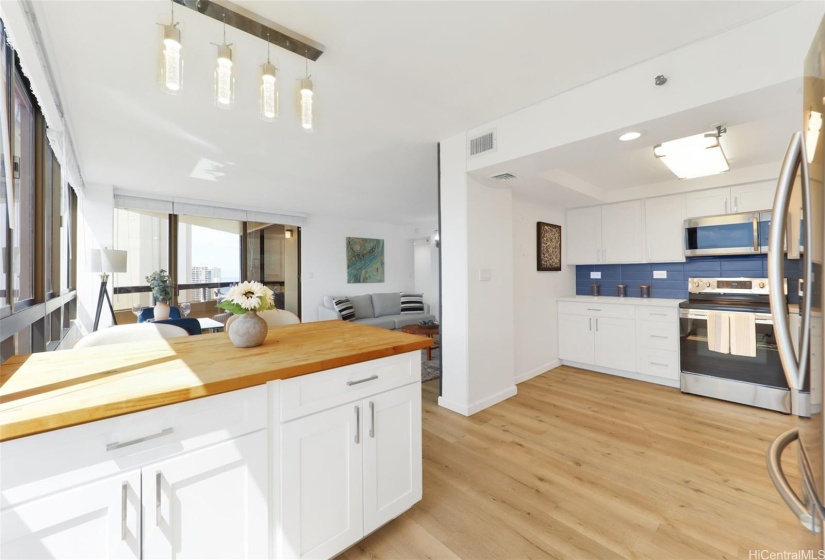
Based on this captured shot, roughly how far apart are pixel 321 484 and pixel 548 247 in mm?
3858

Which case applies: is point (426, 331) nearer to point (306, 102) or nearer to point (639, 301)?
point (639, 301)

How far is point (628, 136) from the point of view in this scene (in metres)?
2.10

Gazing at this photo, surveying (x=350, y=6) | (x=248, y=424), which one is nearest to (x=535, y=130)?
(x=350, y=6)

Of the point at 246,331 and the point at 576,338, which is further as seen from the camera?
the point at 576,338

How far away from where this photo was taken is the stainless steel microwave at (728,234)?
11.0 feet

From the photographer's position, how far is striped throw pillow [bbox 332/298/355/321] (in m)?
5.88

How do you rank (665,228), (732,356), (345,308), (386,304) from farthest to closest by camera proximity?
1. (386,304)
2. (345,308)
3. (665,228)
4. (732,356)

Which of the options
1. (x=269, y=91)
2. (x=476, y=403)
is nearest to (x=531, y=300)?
(x=476, y=403)

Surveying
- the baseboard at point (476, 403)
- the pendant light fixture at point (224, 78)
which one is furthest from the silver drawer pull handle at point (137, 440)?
the baseboard at point (476, 403)

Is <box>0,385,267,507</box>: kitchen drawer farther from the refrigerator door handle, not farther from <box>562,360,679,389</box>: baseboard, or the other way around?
<box>562,360,679,389</box>: baseboard

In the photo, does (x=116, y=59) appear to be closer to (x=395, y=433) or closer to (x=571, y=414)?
(x=395, y=433)

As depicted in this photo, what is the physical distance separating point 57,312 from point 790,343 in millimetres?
4614

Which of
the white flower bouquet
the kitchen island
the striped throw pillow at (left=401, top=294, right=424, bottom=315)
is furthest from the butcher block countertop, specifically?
the striped throw pillow at (left=401, top=294, right=424, bottom=315)

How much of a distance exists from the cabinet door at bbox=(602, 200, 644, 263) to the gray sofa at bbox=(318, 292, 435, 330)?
3207 mm
